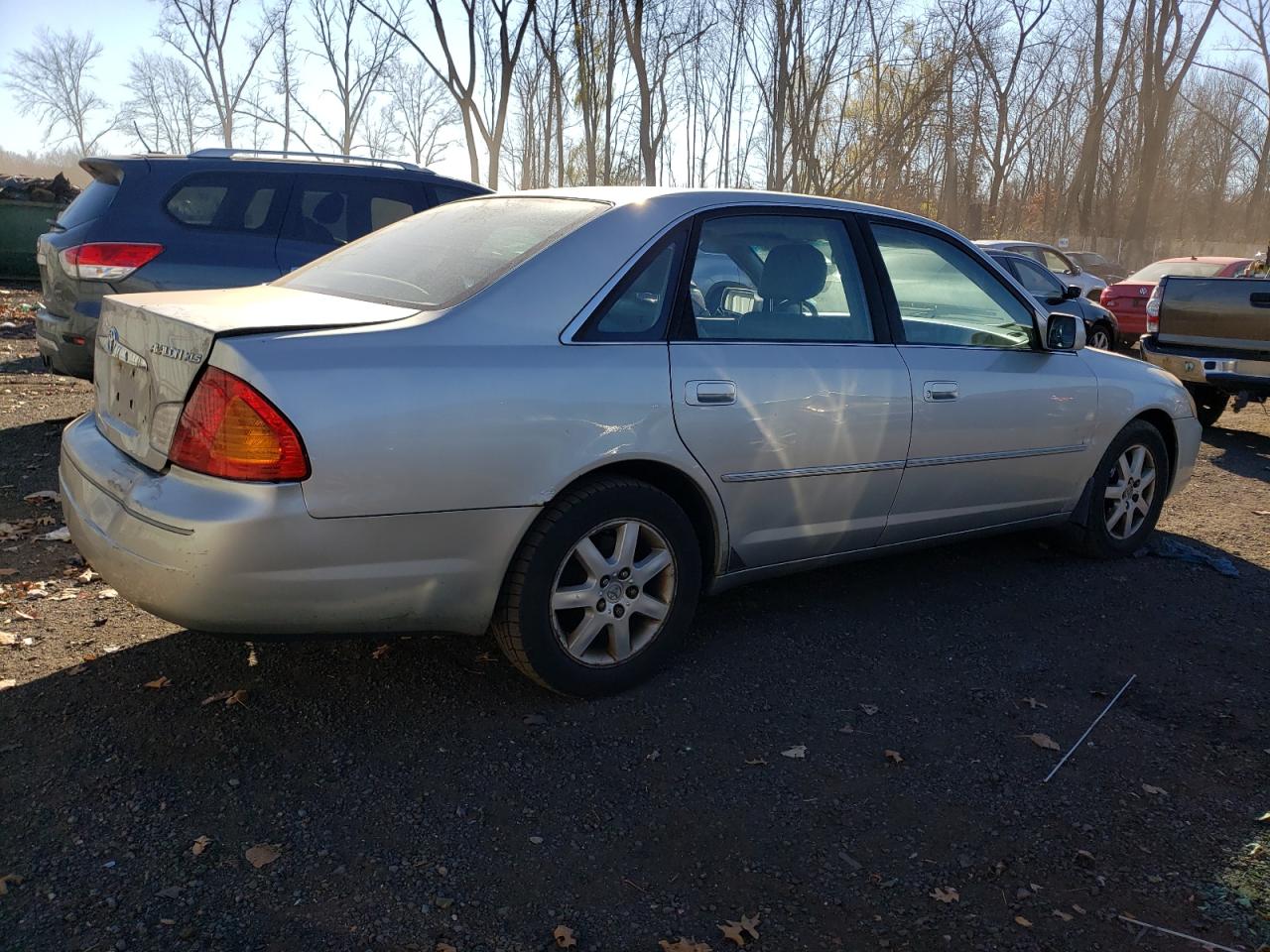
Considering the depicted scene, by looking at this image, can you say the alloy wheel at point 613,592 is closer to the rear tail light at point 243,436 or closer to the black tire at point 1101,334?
the rear tail light at point 243,436

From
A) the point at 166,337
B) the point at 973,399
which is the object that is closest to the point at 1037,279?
the point at 973,399

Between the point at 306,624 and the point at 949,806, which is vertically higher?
the point at 306,624

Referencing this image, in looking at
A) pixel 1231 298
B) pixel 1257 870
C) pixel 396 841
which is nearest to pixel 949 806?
pixel 1257 870

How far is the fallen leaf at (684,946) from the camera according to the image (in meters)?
2.33

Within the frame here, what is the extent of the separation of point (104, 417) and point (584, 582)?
64.6 inches

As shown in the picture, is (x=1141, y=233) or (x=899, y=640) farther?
(x=1141, y=233)

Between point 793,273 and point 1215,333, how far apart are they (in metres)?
6.63

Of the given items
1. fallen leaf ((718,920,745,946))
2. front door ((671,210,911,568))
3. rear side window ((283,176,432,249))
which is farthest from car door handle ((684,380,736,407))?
rear side window ((283,176,432,249))

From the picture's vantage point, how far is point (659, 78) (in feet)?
111

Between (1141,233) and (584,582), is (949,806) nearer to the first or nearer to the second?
(584,582)

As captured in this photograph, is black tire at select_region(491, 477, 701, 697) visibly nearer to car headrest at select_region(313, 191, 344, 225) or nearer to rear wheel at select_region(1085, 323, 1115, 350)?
car headrest at select_region(313, 191, 344, 225)

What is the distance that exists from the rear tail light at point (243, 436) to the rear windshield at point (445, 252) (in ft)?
2.24

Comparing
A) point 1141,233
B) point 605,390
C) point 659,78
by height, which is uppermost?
point 659,78


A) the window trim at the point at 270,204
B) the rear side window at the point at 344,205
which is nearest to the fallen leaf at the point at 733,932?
the rear side window at the point at 344,205
